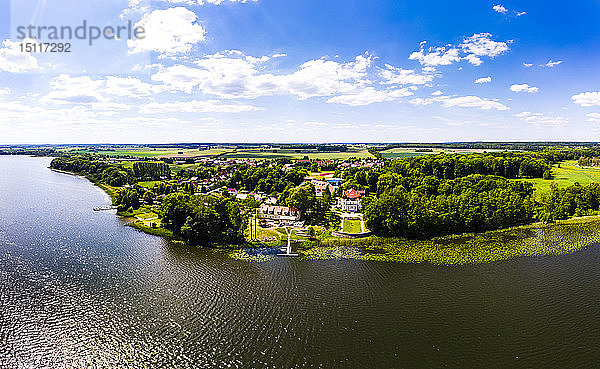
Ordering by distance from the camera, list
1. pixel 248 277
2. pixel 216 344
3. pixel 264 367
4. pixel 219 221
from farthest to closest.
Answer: pixel 219 221 < pixel 248 277 < pixel 216 344 < pixel 264 367

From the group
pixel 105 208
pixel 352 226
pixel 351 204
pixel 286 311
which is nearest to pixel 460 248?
pixel 352 226

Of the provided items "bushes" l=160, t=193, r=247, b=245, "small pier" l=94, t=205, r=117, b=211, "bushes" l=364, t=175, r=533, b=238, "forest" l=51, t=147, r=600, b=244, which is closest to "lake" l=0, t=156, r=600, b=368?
"bushes" l=160, t=193, r=247, b=245

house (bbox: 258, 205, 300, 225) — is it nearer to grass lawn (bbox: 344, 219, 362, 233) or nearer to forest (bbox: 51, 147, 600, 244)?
Result: forest (bbox: 51, 147, 600, 244)

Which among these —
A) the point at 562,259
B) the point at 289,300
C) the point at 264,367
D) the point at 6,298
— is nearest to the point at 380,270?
the point at 289,300

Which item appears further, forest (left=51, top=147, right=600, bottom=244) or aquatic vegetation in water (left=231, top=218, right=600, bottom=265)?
forest (left=51, top=147, right=600, bottom=244)

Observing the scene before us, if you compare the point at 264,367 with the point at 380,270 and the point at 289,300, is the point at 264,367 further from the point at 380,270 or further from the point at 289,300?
the point at 380,270

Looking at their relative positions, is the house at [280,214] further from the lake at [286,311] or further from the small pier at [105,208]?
the small pier at [105,208]
